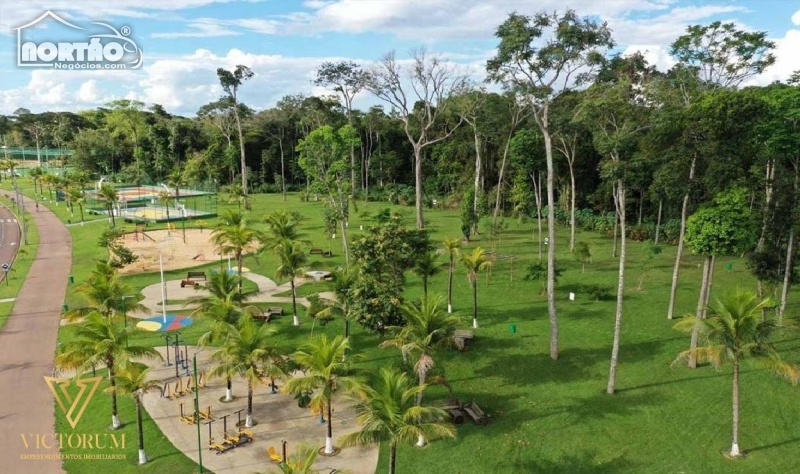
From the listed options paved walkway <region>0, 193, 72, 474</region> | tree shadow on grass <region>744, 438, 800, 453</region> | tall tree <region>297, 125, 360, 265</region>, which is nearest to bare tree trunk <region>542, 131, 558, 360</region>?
tree shadow on grass <region>744, 438, 800, 453</region>

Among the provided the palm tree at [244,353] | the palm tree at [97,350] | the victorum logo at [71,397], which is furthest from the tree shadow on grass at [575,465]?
the victorum logo at [71,397]

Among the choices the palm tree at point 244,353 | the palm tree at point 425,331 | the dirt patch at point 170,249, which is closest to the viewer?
the palm tree at point 425,331

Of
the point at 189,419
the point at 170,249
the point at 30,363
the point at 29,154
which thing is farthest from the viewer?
the point at 29,154

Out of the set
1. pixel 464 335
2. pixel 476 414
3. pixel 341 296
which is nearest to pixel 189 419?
pixel 341 296

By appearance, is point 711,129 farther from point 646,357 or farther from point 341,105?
point 341,105

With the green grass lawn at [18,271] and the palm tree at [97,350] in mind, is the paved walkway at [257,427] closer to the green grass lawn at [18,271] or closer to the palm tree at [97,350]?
the palm tree at [97,350]

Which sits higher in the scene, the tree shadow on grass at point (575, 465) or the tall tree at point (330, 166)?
the tall tree at point (330, 166)

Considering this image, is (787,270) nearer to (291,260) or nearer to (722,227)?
(722,227)
